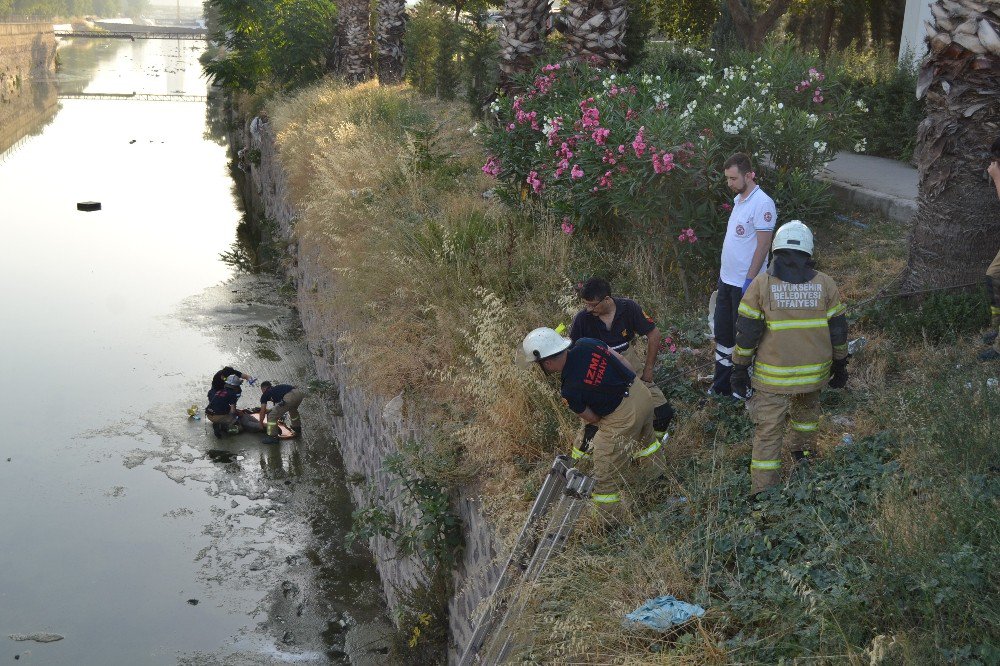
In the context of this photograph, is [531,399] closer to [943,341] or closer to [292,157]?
[943,341]

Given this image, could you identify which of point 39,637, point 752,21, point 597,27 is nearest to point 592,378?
point 39,637

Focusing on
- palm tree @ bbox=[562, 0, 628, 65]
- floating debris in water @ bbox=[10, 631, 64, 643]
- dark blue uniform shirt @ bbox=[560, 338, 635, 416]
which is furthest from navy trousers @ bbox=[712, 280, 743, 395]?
palm tree @ bbox=[562, 0, 628, 65]

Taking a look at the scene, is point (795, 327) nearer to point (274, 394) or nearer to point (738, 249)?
point (738, 249)

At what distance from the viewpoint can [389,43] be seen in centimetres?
2378

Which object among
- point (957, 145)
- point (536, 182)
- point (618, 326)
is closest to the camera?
point (618, 326)

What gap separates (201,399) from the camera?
40.7 feet

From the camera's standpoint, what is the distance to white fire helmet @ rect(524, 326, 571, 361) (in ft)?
17.5

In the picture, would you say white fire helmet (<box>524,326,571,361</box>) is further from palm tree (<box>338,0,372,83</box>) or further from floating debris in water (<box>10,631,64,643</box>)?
palm tree (<box>338,0,372,83</box>)

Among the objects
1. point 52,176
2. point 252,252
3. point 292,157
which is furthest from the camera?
point 52,176

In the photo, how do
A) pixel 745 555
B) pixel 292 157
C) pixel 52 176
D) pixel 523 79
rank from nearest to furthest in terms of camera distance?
pixel 745 555 < pixel 523 79 < pixel 292 157 < pixel 52 176

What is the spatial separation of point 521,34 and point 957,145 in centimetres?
713

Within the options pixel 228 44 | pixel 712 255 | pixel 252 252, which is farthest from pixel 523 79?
pixel 228 44

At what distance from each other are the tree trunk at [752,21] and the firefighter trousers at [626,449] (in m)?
15.7

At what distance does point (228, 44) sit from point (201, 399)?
23018 mm
